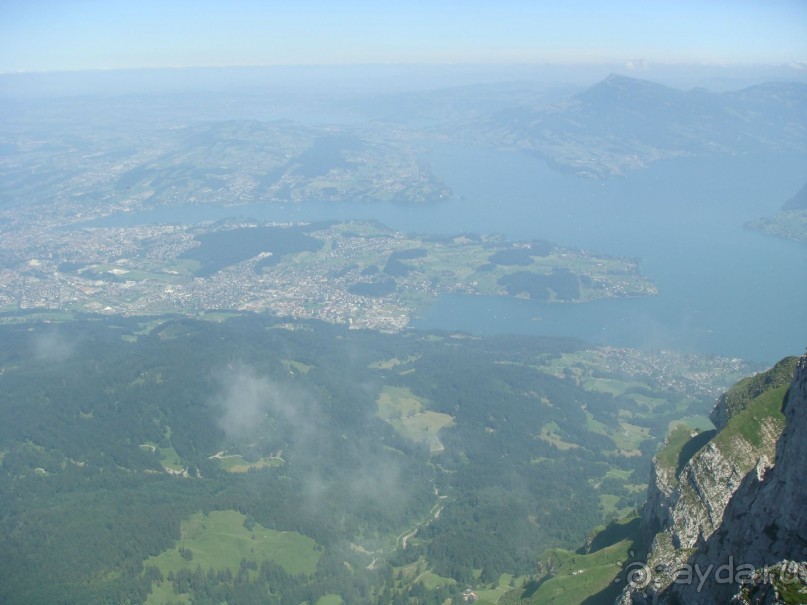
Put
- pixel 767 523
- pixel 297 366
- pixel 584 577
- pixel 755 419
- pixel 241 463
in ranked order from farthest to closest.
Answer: pixel 297 366 → pixel 241 463 → pixel 584 577 → pixel 755 419 → pixel 767 523

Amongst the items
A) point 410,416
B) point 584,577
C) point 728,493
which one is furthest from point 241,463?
point 728,493

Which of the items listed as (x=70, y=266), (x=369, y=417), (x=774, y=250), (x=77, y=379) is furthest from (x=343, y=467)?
(x=774, y=250)

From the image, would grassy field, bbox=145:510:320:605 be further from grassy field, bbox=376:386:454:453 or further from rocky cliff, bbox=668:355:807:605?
rocky cliff, bbox=668:355:807:605

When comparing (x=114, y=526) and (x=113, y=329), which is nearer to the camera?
(x=114, y=526)

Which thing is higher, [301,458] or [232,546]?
[232,546]

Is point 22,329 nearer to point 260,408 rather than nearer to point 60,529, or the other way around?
point 260,408

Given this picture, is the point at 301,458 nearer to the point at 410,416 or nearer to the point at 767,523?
the point at 410,416
